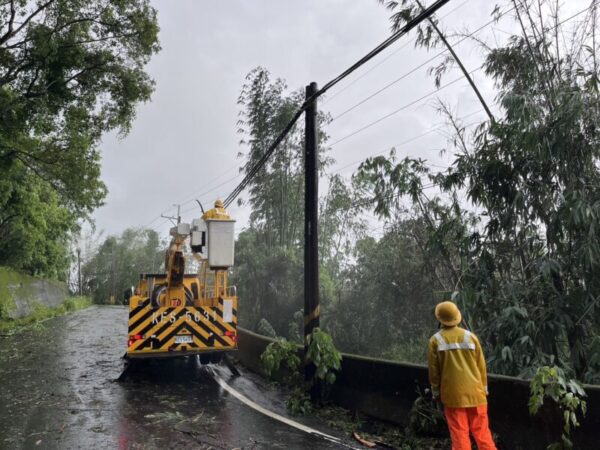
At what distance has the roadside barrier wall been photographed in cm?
427

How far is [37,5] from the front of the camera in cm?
1212

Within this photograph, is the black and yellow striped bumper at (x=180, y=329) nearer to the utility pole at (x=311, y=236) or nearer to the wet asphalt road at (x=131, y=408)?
the wet asphalt road at (x=131, y=408)

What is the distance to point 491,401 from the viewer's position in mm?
5105

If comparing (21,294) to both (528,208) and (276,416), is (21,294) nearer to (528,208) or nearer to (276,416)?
(276,416)

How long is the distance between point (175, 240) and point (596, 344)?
7.64 m

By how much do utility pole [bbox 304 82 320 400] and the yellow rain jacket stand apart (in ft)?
10.5

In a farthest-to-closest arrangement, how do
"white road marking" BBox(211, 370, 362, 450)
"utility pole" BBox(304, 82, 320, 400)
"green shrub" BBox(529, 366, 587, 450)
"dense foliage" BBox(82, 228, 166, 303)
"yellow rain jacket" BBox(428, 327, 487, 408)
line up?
"dense foliage" BBox(82, 228, 166, 303) → "utility pole" BBox(304, 82, 320, 400) → "white road marking" BBox(211, 370, 362, 450) → "yellow rain jacket" BBox(428, 327, 487, 408) → "green shrub" BBox(529, 366, 587, 450)

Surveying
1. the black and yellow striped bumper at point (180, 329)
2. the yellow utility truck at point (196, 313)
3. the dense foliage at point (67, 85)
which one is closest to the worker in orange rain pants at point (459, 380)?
the yellow utility truck at point (196, 313)

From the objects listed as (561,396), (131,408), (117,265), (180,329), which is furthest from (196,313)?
(117,265)

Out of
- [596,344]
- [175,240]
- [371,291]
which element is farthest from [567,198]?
[371,291]

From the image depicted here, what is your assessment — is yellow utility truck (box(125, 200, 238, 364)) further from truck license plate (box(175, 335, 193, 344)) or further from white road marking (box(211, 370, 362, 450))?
white road marking (box(211, 370, 362, 450))

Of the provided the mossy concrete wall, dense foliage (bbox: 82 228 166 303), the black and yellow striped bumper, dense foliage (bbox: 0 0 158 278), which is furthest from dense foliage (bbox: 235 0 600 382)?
dense foliage (bbox: 82 228 166 303)

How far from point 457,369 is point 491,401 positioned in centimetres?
121

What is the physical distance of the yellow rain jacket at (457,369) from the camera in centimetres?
420
